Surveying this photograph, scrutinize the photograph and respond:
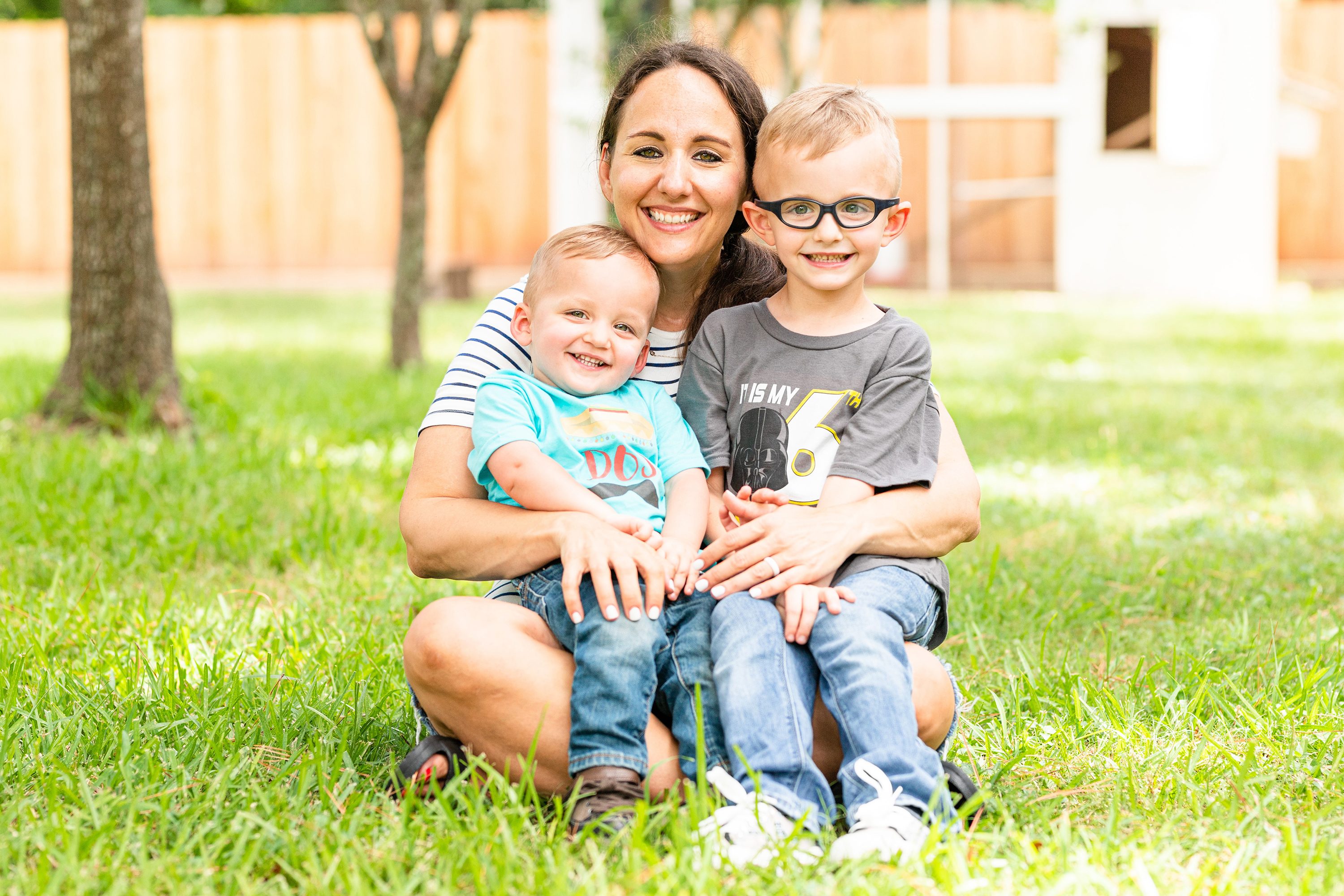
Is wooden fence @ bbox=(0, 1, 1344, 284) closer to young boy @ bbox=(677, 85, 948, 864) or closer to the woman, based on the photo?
the woman

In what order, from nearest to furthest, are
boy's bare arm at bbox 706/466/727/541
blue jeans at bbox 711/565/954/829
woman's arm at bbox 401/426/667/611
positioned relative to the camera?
blue jeans at bbox 711/565/954/829, woman's arm at bbox 401/426/667/611, boy's bare arm at bbox 706/466/727/541

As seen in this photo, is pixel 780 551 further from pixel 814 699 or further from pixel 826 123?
pixel 826 123

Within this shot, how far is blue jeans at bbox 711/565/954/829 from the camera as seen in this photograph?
1802 millimetres

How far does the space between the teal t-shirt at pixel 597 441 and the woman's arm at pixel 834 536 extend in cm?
14

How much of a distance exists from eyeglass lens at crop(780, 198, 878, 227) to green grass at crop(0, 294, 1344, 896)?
836 mm

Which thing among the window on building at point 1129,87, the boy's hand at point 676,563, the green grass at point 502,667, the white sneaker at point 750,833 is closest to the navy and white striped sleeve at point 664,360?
the boy's hand at point 676,563

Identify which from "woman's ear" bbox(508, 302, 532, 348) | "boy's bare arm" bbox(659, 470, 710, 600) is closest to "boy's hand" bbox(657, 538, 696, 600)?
"boy's bare arm" bbox(659, 470, 710, 600)

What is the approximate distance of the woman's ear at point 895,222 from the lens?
2191 mm

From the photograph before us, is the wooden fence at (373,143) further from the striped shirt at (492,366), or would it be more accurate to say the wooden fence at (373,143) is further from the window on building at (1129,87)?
the striped shirt at (492,366)

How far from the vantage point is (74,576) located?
307 cm

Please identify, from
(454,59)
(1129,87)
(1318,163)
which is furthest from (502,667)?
(1318,163)

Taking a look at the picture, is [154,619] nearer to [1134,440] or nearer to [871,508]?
[871,508]

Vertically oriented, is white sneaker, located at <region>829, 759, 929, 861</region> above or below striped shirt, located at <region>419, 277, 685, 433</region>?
below

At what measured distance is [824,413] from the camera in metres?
2.12
